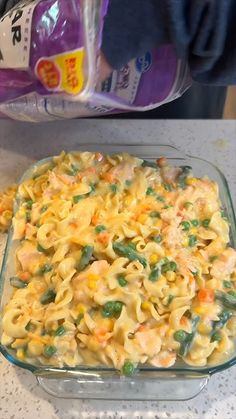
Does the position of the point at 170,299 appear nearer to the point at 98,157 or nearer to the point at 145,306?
the point at 145,306

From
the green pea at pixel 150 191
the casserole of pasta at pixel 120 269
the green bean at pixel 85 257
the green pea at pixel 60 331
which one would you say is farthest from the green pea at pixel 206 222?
the green pea at pixel 60 331

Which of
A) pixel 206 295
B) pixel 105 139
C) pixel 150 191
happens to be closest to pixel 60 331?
pixel 206 295

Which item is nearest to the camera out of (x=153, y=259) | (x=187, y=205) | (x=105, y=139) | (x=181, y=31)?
→ (x=181, y=31)

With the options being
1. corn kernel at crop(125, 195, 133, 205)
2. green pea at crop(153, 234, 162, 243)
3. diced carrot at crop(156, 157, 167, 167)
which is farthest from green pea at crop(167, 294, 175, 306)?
diced carrot at crop(156, 157, 167, 167)

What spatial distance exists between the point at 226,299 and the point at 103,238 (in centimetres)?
22

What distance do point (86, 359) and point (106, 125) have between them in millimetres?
660

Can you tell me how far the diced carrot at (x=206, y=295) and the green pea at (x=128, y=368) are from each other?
0.52 feet

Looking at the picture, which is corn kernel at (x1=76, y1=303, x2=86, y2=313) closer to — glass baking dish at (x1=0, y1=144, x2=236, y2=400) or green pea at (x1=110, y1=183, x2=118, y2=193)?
glass baking dish at (x1=0, y1=144, x2=236, y2=400)

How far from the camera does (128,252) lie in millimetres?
855

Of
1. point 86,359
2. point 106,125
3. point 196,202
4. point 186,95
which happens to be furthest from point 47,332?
point 186,95

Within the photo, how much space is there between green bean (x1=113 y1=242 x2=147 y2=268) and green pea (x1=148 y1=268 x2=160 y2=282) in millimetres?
17

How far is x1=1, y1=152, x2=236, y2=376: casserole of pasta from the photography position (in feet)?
2.55

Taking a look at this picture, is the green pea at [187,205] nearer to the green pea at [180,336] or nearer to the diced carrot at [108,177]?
the diced carrot at [108,177]

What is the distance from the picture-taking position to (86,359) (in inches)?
30.7
